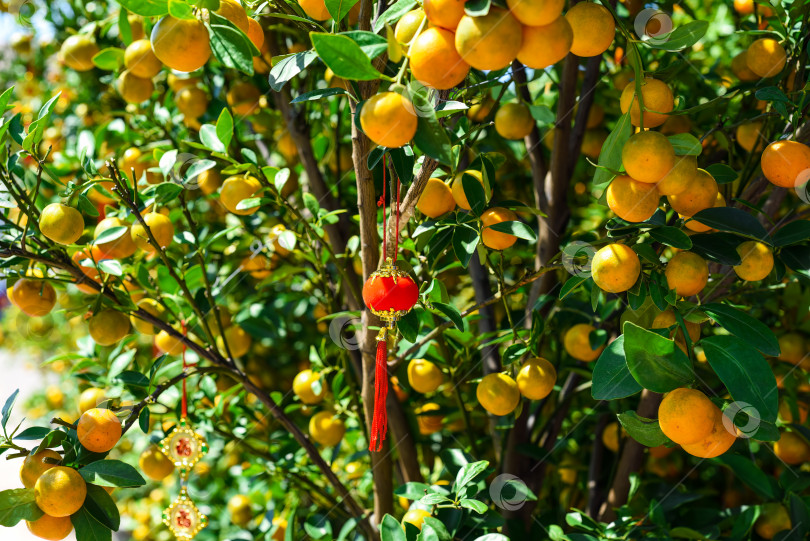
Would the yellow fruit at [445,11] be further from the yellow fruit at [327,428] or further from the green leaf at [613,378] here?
the yellow fruit at [327,428]

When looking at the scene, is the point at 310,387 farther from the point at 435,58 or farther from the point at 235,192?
the point at 435,58

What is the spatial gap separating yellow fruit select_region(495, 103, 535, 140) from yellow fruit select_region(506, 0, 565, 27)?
Answer: 463 mm

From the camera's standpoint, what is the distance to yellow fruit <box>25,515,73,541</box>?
58 centimetres

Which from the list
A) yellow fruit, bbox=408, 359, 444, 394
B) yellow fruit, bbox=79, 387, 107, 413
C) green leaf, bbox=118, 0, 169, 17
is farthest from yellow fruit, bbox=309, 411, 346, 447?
green leaf, bbox=118, 0, 169, 17

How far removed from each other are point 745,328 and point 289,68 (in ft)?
1.28

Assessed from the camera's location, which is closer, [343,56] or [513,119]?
[343,56]

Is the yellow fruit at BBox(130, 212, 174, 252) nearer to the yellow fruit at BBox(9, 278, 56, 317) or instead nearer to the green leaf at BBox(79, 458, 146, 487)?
the yellow fruit at BBox(9, 278, 56, 317)

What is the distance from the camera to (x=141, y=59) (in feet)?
2.74

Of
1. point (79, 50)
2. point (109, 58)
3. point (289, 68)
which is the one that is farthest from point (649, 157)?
point (79, 50)

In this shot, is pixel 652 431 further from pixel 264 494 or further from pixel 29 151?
pixel 264 494

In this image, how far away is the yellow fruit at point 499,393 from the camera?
0.67 metres

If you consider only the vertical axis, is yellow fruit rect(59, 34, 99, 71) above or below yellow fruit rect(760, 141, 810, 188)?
above

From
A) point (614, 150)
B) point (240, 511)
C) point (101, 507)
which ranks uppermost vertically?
point (614, 150)

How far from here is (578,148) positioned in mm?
946
